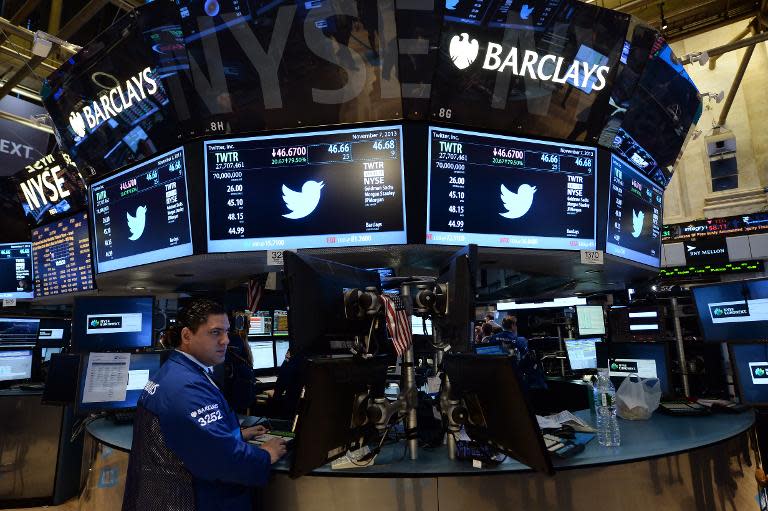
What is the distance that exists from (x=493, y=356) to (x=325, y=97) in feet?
6.25

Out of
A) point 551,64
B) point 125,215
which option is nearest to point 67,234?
point 125,215

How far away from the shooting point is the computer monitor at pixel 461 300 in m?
1.82

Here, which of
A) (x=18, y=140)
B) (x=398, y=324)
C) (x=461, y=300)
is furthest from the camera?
(x=18, y=140)

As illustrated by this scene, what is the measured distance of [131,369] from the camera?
342 centimetres

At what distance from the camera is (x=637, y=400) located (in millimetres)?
2875

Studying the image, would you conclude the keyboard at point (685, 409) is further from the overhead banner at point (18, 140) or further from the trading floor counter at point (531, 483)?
the overhead banner at point (18, 140)

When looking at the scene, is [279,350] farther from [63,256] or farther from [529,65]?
[529,65]

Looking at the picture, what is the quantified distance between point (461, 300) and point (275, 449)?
0.91m

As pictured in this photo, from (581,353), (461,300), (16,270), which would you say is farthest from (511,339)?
(16,270)

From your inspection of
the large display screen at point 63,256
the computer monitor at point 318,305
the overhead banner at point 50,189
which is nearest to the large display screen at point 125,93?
the overhead banner at point 50,189

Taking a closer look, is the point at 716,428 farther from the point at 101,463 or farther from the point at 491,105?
the point at 101,463

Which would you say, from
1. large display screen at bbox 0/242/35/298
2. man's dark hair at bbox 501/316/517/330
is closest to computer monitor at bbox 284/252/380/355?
man's dark hair at bbox 501/316/517/330

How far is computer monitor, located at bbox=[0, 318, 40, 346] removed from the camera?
5.14 metres

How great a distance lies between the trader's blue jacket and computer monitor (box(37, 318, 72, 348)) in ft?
16.5
